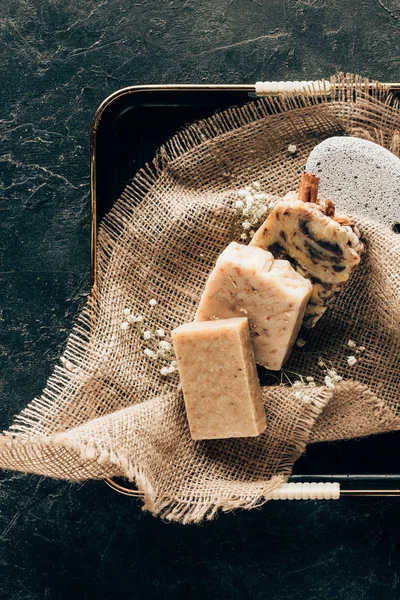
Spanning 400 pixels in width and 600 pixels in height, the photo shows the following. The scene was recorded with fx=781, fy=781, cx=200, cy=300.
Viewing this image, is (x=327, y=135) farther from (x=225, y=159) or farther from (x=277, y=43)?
(x=277, y=43)

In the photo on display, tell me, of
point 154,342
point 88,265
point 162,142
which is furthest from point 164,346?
point 162,142

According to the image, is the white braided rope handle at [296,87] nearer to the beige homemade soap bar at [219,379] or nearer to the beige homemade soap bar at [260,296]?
the beige homemade soap bar at [260,296]

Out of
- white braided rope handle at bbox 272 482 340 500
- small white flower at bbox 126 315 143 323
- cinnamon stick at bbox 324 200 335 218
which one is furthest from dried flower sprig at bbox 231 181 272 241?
white braided rope handle at bbox 272 482 340 500

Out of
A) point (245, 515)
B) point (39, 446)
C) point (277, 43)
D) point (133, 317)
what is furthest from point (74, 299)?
point (277, 43)

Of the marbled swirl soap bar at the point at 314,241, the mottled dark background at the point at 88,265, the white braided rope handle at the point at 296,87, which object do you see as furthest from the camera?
the mottled dark background at the point at 88,265

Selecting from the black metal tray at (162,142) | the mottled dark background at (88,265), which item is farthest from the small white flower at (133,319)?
the mottled dark background at (88,265)

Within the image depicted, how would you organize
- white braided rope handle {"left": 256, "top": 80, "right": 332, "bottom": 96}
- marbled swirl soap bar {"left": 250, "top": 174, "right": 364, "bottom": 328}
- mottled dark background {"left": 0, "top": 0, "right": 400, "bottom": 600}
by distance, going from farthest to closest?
1. mottled dark background {"left": 0, "top": 0, "right": 400, "bottom": 600}
2. white braided rope handle {"left": 256, "top": 80, "right": 332, "bottom": 96}
3. marbled swirl soap bar {"left": 250, "top": 174, "right": 364, "bottom": 328}

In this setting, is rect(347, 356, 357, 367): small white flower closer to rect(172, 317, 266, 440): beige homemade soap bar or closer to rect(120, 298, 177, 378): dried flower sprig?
rect(172, 317, 266, 440): beige homemade soap bar

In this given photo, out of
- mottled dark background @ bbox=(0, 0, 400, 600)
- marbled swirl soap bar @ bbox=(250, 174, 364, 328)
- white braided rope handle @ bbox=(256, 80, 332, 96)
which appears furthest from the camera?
mottled dark background @ bbox=(0, 0, 400, 600)
